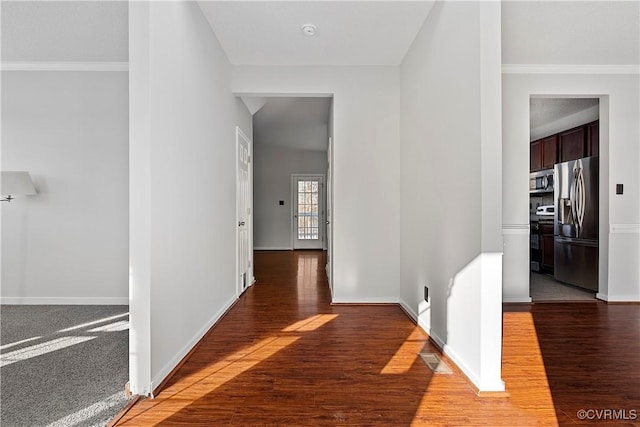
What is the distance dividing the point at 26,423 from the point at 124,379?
47 centimetres

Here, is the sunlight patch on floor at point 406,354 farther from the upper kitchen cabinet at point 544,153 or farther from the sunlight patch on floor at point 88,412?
the upper kitchen cabinet at point 544,153

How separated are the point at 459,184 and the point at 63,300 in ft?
13.8

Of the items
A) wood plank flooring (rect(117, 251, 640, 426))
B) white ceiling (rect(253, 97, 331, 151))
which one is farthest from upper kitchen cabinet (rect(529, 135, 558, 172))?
white ceiling (rect(253, 97, 331, 151))

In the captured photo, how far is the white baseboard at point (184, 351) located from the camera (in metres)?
1.88

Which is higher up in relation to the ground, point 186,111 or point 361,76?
point 361,76

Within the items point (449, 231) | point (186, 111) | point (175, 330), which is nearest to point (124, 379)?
point (175, 330)

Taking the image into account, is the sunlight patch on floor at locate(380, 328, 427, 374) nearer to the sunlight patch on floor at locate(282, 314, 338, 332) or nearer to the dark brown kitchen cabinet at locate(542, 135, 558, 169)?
the sunlight patch on floor at locate(282, 314, 338, 332)

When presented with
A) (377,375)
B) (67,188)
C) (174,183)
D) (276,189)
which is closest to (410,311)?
(377,375)

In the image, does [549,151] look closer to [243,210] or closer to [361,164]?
[361,164]

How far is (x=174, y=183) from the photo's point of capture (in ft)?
7.02

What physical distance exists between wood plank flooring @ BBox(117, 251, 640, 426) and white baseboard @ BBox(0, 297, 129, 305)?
1.41m

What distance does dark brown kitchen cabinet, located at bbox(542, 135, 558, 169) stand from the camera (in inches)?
203

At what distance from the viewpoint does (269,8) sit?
2621 millimetres

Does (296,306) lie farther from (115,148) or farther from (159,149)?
(115,148)
